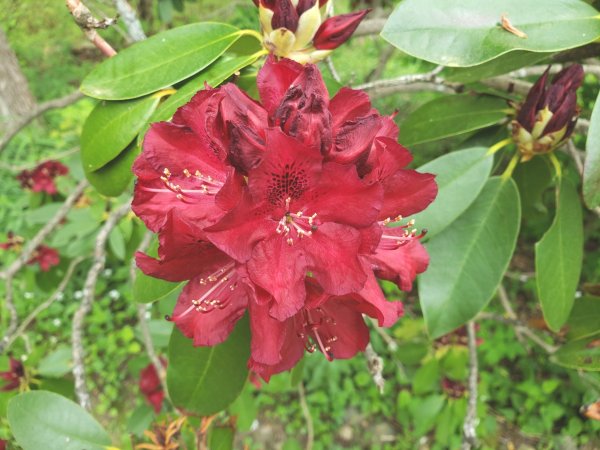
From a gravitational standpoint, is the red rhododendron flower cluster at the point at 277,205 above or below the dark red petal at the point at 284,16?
below

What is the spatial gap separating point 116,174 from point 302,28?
39cm

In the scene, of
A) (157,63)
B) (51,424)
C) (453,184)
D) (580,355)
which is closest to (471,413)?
(580,355)

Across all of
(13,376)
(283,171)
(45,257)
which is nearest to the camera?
(283,171)

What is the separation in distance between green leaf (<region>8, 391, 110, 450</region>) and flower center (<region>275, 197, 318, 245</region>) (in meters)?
0.57

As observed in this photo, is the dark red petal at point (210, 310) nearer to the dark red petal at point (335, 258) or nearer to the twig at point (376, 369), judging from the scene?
the dark red petal at point (335, 258)

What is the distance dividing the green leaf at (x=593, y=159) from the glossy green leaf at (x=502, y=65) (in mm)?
214

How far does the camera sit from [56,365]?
1268 millimetres

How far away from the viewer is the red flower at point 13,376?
4.05 ft

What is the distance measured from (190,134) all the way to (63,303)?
2667 millimetres

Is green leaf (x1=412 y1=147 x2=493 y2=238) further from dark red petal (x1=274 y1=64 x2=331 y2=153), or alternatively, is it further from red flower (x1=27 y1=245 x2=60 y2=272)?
red flower (x1=27 y1=245 x2=60 y2=272)

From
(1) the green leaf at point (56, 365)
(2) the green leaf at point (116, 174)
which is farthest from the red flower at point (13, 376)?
(2) the green leaf at point (116, 174)

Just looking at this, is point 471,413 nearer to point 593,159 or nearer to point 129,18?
point 593,159

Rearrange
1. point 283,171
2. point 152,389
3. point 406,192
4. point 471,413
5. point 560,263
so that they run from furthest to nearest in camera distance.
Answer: point 152,389 < point 471,413 < point 560,263 < point 406,192 < point 283,171

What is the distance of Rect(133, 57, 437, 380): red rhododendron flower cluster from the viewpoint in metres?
0.53
